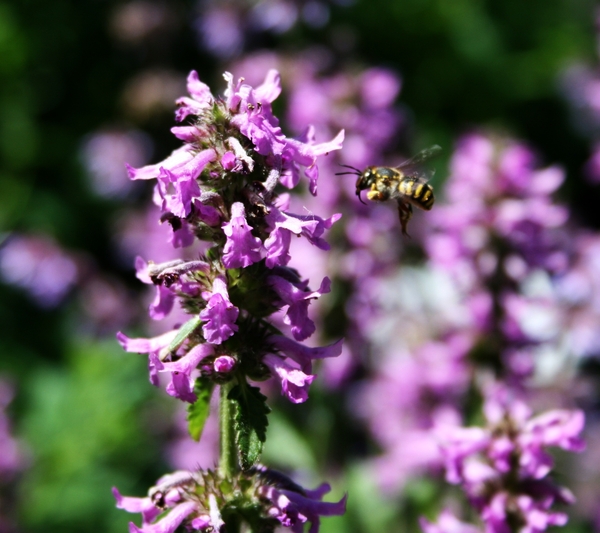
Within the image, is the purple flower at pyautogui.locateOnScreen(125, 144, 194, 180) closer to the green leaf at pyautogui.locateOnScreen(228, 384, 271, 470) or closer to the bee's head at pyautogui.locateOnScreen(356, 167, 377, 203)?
the green leaf at pyautogui.locateOnScreen(228, 384, 271, 470)

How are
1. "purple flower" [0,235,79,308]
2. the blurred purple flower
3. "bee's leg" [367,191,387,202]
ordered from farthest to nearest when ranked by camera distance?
the blurred purple flower, "purple flower" [0,235,79,308], "bee's leg" [367,191,387,202]

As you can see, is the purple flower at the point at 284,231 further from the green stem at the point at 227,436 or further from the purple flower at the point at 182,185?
the green stem at the point at 227,436

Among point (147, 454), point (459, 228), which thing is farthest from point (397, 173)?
point (147, 454)

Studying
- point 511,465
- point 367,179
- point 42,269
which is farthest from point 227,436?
point 42,269

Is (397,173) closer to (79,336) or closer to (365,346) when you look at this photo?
(365,346)

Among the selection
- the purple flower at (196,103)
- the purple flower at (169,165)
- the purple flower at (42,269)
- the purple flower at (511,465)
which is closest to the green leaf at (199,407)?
the purple flower at (169,165)

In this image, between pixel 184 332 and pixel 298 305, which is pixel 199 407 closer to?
pixel 184 332

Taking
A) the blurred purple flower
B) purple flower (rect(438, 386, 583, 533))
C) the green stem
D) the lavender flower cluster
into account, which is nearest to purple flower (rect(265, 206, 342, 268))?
the lavender flower cluster
